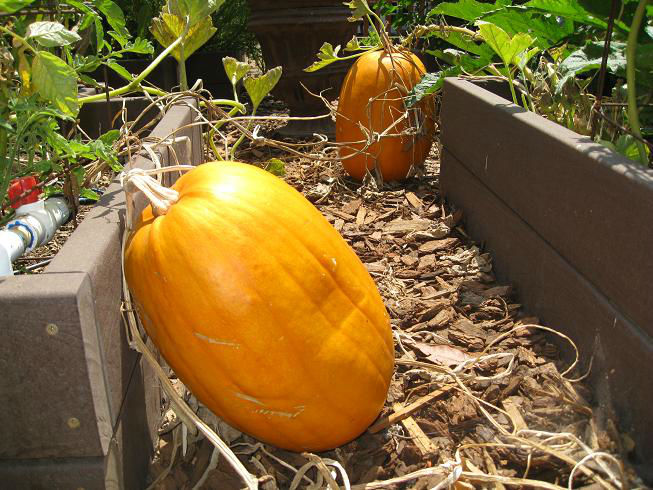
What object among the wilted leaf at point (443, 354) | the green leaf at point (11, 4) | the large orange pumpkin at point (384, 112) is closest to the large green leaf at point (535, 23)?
the large orange pumpkin at point (384, 112)

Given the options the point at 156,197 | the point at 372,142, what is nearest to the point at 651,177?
the point at 156,197

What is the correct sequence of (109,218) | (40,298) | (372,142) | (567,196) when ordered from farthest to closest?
1. (372,142)
2. (567,196)
3. (109,218)
4. (40,298)

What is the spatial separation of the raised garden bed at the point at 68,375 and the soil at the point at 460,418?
0.27 m

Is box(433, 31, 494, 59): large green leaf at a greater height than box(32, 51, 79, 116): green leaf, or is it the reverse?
box(32, 51, 79, 116): green leaf

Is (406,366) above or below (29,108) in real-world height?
below

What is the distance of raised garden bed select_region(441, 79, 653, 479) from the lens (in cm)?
137

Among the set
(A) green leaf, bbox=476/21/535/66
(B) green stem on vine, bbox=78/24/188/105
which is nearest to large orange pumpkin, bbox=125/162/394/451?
(B) green stem on vine, bbox=78/24/188/105

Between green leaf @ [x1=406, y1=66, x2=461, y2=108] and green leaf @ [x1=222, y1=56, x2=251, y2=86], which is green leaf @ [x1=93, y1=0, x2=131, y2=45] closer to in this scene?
green leaf @ [x1=222, y1=56, x2=251, y2=86]

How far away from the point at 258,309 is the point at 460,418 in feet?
2.09

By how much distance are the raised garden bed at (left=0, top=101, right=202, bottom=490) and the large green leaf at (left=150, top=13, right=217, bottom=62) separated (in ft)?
2.94

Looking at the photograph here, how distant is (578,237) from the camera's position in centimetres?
164

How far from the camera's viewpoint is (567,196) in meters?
1.70

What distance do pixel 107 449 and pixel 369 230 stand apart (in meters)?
1.67

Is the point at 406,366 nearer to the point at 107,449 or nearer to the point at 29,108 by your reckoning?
the point at 107,449
